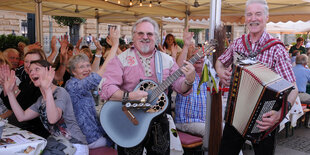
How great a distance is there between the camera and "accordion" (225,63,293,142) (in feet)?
6.00

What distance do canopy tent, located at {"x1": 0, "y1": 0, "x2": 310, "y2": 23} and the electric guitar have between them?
4132mm

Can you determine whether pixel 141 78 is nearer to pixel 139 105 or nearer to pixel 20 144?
pixel 139 105

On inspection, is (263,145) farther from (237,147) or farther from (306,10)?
(306,10)

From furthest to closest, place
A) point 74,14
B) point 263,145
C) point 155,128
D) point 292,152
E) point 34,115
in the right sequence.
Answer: point 74,14
point 292,152
point 34,115
point 155,128
point 263,145

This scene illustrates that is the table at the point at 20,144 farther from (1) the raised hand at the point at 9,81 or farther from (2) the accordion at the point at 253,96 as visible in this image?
(2) the accordion at the point at 253,96

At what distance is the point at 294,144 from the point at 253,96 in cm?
368

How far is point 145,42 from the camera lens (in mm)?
2516

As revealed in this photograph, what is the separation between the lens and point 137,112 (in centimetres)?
246

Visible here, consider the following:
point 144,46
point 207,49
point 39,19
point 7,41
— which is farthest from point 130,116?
point 7,41

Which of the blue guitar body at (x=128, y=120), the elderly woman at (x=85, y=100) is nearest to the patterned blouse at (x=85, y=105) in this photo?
the elderly woman at (x=85, y=100)

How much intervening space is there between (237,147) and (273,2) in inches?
195

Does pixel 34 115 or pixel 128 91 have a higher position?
pixel 128 91

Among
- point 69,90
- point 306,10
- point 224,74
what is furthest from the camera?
point 306,10

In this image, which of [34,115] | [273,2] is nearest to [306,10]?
[273,2]
